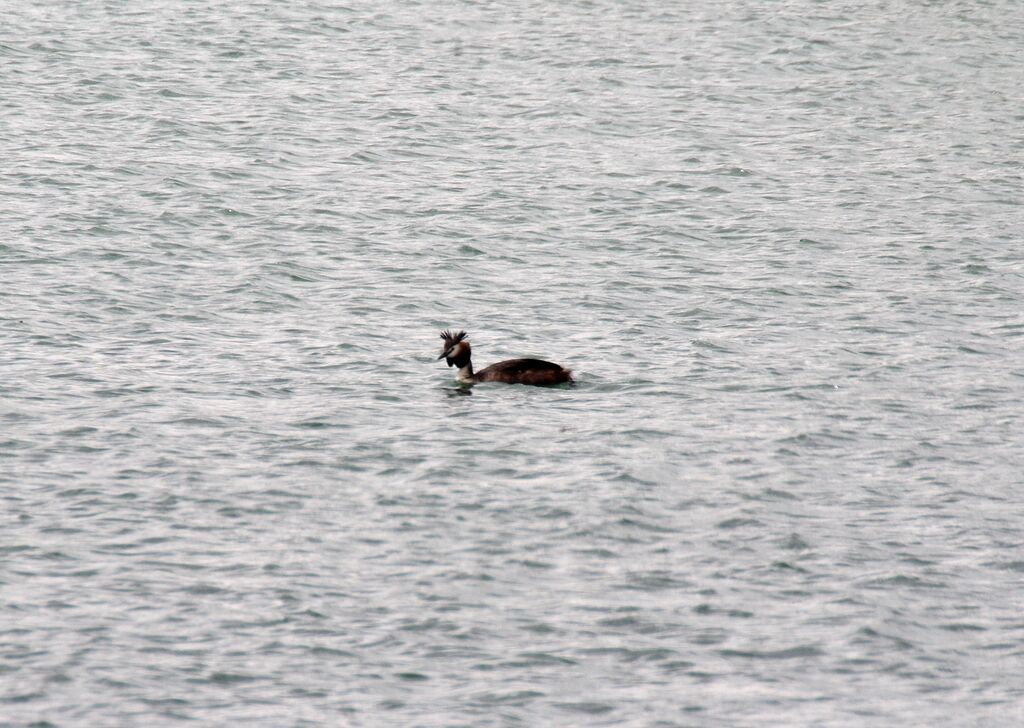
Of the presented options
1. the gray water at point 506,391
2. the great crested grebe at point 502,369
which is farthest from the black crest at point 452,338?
the gray water at point 506,391

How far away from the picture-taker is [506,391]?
71.2 ft

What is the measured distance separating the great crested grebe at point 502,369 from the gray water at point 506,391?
0.74ft

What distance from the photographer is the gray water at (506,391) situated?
46.6ft

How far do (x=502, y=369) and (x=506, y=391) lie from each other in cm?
29

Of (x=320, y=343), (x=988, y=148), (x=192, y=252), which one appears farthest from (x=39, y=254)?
(x=988, y=148)

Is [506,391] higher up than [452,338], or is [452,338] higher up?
[452,338]

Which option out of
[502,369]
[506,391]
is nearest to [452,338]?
[502,369]

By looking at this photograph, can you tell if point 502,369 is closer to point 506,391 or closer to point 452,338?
point 506,391

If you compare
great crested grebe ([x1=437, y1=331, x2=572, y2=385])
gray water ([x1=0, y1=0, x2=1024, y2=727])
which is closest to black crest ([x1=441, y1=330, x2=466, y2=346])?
great crested grebe ([x1=437, y1=331, x2=572, y2=385])

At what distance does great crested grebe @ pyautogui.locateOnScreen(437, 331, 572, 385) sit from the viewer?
69.4ft

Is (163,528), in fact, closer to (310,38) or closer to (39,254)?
(39,254)

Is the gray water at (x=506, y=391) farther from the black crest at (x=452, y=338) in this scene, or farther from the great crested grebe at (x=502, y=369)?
the black crest at (x=452, y=338)

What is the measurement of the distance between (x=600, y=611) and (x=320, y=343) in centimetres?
915

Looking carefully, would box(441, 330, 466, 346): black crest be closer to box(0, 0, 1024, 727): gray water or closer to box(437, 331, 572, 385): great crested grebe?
box(437, 331, 572, 385): great crested grebe
